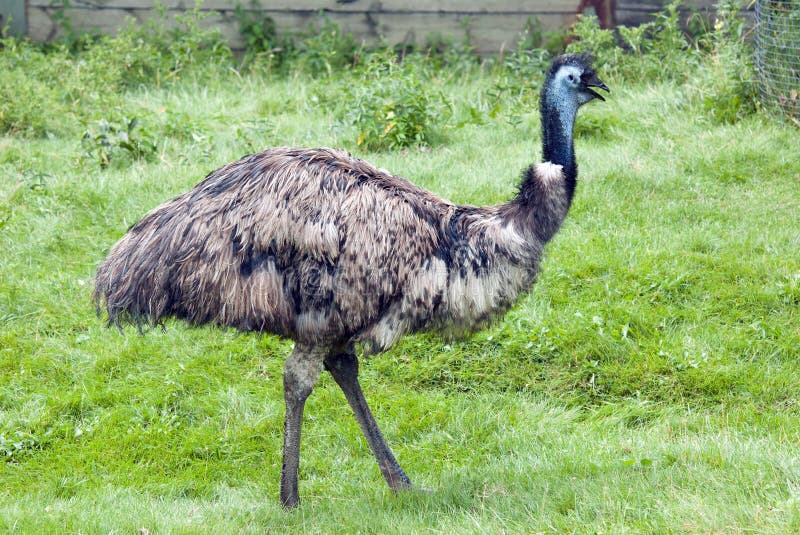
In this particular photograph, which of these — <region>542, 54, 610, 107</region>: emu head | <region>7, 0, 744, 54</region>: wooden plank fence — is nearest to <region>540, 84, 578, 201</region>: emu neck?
<region>542, 54, 610, 107</region>: emu head

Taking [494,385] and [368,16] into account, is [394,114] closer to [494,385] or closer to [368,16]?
[368,16]

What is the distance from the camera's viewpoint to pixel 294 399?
4.37 m

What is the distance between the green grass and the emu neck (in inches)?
47.6

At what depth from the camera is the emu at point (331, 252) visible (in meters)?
4.08

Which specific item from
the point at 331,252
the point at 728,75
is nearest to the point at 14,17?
the point at 728,75

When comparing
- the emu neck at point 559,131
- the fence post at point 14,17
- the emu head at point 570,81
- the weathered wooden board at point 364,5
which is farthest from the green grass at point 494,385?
the fence post at point 14,17

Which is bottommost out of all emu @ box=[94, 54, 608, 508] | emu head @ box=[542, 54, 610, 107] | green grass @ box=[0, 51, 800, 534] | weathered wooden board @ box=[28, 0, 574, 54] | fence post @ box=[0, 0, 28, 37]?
green grass @ box=[0, 51, 800, 534]

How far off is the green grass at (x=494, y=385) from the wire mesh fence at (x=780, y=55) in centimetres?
25

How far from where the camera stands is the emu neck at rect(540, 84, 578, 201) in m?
4.27

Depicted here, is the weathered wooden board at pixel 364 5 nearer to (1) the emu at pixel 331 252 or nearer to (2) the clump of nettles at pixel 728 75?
(2) the clump of nettles at pixel 728 75

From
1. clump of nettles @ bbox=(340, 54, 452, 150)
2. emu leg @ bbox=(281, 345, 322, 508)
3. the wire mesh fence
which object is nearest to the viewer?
emu leg @ bbox=(281, 345, 322, 508)

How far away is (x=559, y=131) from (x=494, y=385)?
1635 mm

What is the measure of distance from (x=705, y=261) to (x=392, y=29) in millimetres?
5076

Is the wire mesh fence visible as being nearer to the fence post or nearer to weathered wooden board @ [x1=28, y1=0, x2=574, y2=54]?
weathered wooden board @ [x1=28, y1=0, x2=574, y2=54]
